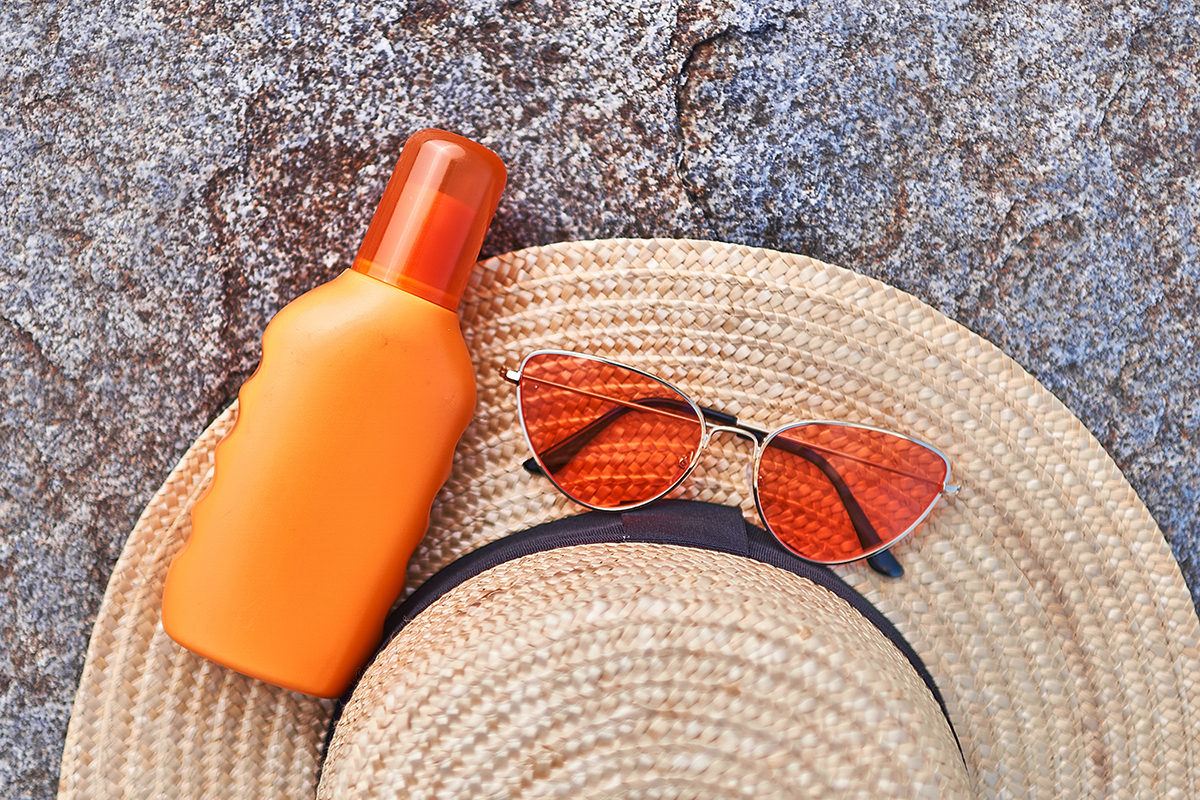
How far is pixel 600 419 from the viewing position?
0.52 meters

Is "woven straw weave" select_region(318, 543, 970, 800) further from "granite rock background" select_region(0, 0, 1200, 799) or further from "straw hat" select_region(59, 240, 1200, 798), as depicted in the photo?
"granite rock background" select_region(0, 0, 1200, 799)

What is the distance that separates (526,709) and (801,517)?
246 millimetres

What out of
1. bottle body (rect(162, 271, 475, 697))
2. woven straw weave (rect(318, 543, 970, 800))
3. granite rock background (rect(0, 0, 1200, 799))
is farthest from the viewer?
granite rock background (rect(0, 0, 1200, 799))

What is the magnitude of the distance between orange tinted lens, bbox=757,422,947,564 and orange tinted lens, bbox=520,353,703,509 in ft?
0.21

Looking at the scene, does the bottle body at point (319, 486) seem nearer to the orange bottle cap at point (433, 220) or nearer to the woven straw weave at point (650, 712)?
the orange bottle cap at point (433, 220)

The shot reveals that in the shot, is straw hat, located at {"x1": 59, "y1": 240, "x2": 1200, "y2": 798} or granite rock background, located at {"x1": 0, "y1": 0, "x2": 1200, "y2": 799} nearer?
straw hat, located at {"x1": 59, "y1": 240, "x2": 1200, "y2": 798}

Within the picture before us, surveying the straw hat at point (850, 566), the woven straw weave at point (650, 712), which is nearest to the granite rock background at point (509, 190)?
the straw hat at point (850, 566)

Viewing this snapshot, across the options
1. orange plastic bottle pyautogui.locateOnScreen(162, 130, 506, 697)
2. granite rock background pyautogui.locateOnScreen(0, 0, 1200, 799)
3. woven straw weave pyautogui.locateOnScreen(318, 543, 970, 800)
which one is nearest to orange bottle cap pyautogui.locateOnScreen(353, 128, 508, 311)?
orange plastic bottle pyautogui.locateOnScreen(162, 130, 506, 697)

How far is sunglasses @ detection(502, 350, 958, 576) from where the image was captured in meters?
0.51

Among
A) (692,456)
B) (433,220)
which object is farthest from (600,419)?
(433,220)

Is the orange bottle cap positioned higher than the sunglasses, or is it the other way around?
the orange bottle cap

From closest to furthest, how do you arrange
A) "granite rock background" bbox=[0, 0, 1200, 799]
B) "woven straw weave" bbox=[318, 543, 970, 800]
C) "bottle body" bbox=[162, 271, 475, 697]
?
"woven straw weave" bbox=[318, 543, 970, 800]
"bottle body" bbox=[162, 271, 475, 697]
"granite rock background" bbox=[0, 0, 1200, 799]

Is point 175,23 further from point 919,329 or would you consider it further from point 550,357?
point 919,329

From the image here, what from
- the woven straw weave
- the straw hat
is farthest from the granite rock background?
the woven straw weave
